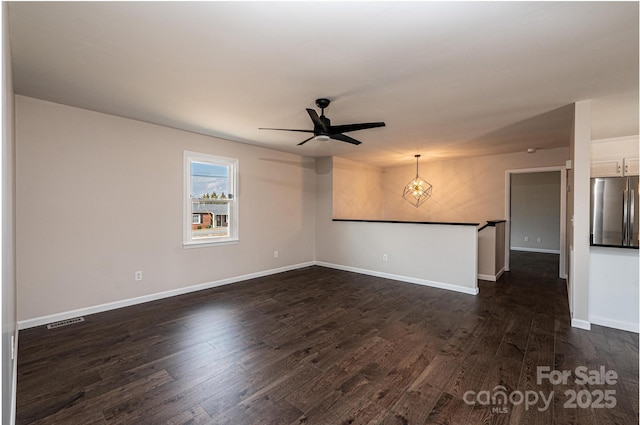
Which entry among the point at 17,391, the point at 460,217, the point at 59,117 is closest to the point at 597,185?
the point at 460,217

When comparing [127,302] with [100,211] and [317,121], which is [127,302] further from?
[317,121]

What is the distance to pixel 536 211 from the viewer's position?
826cm

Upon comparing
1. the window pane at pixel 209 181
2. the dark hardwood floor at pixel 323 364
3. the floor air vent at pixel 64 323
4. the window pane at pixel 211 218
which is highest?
the window pane at pixel 209 181

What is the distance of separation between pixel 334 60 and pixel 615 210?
14.9ft

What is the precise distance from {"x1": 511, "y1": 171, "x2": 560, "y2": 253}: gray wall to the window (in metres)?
7.83

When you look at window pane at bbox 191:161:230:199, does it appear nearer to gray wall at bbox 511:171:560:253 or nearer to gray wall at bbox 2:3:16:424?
gray wall at bbox 2:3:16:424

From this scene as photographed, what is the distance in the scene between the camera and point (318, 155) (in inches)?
241

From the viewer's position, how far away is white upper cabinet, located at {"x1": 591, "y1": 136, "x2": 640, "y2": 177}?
14.6 ft

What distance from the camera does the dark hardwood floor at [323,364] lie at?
6.05ft

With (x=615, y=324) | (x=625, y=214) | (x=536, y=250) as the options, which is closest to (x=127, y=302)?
(x=615, y=324)

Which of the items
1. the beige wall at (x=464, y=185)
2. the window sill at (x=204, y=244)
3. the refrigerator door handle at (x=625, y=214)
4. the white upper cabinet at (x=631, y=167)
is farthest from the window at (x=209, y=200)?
the white upper cabinet at (x=631, y=167)

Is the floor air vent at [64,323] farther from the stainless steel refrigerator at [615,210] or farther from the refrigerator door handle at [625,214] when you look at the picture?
the refrigerator door handle at [625,214]

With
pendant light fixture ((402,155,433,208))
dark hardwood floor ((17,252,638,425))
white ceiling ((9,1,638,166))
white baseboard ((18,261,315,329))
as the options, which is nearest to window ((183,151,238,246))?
white baseboard ((18,261,315,329))

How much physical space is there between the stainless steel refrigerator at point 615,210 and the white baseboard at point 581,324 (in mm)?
1402
